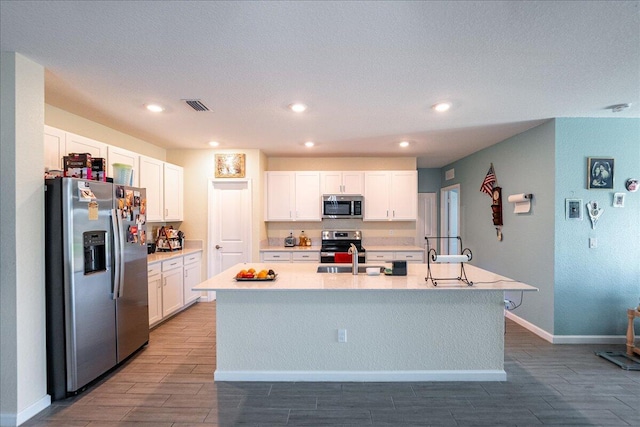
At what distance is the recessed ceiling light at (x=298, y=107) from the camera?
120 inches

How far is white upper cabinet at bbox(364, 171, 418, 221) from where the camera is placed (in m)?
5.59

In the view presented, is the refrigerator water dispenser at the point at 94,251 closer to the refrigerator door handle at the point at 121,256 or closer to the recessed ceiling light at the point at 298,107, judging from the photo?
the refrigerator door handle at the point at 121,256

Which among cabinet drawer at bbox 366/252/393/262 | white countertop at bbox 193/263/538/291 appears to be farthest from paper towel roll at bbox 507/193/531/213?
cabinet drawer at bbox 366/252/393/262

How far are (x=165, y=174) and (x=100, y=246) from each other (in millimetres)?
2099

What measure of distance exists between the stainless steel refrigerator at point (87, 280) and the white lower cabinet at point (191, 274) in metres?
1.53

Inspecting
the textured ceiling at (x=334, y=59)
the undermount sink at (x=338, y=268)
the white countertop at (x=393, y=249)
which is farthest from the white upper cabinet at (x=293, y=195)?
the undermount sink at (x=338, y=268)

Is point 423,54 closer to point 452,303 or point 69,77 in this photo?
point 452,303

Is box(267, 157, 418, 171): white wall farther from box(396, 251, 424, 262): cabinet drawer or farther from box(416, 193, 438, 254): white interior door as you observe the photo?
box(416, 193, 438, 254): white interior door

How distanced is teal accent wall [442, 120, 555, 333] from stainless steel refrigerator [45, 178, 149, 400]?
450cm

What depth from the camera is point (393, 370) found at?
2.75 meters

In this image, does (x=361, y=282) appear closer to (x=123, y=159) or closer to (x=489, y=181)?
(x=123, y=159)

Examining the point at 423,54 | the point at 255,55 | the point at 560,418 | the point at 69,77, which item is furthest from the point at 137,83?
the point at 560,418

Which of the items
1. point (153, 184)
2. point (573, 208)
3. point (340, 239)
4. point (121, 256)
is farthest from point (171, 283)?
point (573, 208)

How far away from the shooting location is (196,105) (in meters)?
3.10
